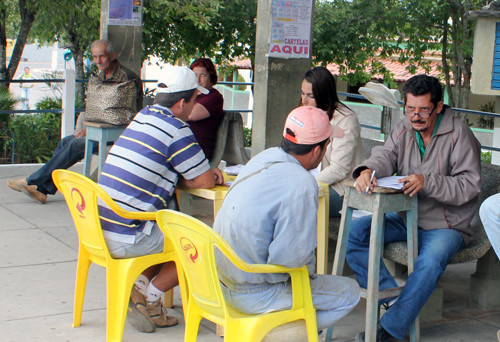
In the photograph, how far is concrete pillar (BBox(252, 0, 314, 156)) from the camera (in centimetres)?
562

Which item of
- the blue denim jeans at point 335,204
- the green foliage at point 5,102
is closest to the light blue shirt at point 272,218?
the blue denim jeans at point 335,204

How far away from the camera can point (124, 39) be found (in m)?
7.87

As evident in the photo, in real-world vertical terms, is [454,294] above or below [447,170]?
below

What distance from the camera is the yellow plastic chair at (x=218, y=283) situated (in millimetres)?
2789

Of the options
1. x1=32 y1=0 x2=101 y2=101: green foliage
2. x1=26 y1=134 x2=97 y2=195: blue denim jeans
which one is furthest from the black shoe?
x1=32 y1=0 x2=101 y2=101: green foliage

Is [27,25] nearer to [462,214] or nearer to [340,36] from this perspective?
[340,36]

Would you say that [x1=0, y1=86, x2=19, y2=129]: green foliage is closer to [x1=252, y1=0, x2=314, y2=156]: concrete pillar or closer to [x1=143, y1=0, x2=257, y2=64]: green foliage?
[x1=143, y1=0, x2=257, y2=64]: green foliage

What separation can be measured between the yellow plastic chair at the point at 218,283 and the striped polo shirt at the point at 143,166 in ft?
2.40

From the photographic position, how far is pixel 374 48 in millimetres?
15125

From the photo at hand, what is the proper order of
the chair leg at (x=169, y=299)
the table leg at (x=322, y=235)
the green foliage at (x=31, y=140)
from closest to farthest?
the table leg at (x=322, y=235), the chair leg at (x=169, y=299), the green foliage at (x=31, y=140)

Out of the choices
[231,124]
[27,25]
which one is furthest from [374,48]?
[231,124]

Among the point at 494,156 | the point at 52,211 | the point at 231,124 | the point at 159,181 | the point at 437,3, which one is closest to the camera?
the point at 159,181

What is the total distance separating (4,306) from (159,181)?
1373 millimetres

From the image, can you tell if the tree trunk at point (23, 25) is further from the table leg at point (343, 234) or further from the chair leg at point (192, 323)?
the chair leg at point (192, 323)
